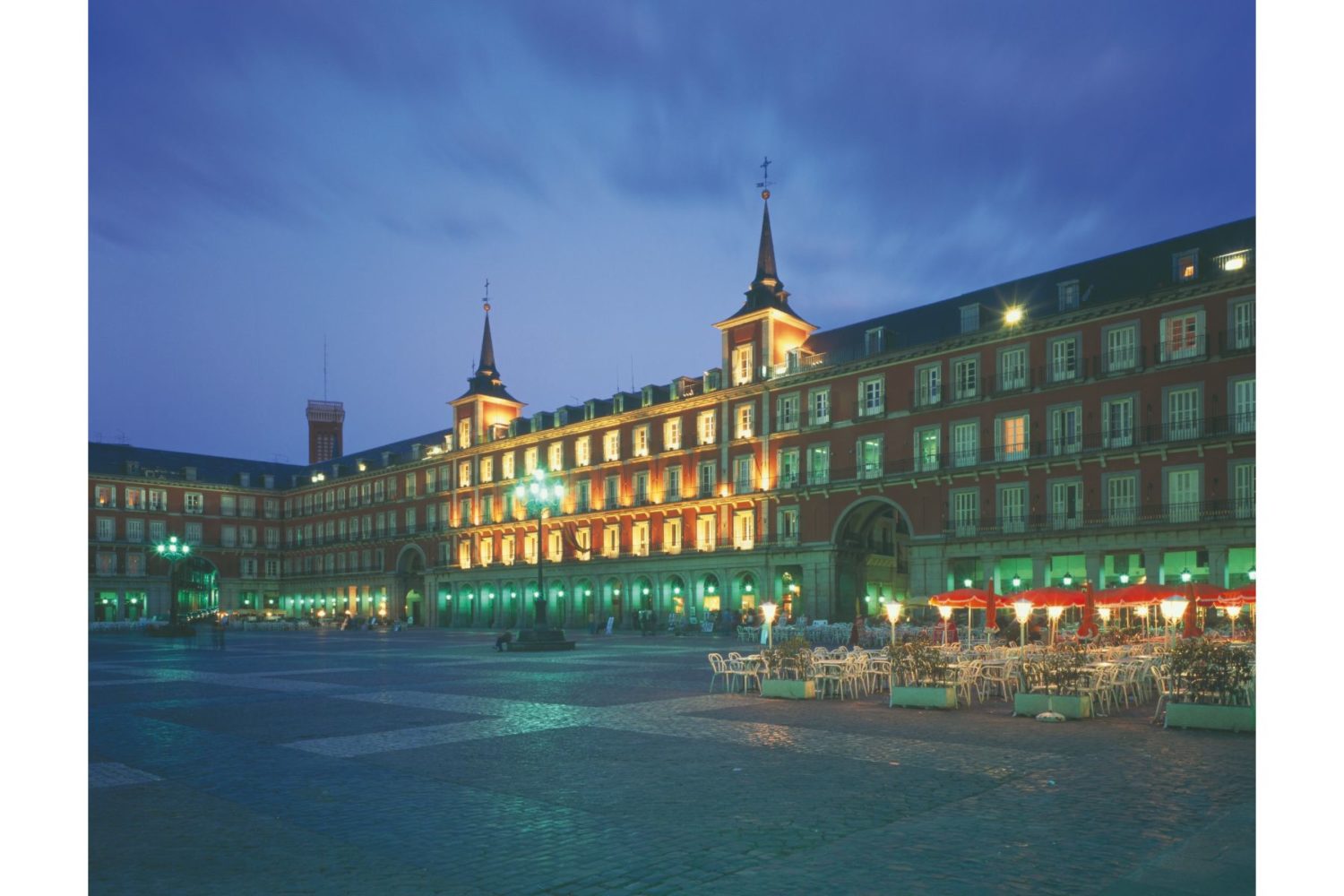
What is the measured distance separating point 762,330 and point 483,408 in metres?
25.3

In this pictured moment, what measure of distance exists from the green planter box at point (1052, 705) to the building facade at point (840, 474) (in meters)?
20.5

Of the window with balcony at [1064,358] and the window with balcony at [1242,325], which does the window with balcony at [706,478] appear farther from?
the window with balcony at [1242,325]

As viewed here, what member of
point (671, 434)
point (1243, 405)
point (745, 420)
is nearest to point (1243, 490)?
point (1243, 405)

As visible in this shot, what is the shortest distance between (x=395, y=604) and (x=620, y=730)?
66137 millimetres

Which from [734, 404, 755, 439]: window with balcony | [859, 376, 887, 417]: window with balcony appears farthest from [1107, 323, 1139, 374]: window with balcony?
[734, 404, 755, 439]: window with balcony

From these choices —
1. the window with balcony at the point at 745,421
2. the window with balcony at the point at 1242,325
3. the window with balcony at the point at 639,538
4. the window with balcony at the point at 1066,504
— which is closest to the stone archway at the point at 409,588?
the window with balcony at the point at 639,538

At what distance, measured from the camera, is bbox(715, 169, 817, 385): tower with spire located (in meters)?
53.5

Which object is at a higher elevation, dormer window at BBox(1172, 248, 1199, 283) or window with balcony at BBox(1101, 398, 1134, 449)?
dormer window at BBox(1172, 248, 1199, 283)

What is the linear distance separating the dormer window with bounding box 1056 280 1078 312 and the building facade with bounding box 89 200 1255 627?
0.32 ft

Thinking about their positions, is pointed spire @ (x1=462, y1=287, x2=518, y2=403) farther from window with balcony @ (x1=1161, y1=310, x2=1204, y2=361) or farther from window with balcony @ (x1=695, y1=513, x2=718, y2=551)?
window with balcony @ (x1=1161, y1=310, x2=1204, y2=361)

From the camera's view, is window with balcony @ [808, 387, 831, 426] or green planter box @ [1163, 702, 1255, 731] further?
window with balcony @ [808, 387, 831, 426]

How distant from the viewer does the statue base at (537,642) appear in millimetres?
32531

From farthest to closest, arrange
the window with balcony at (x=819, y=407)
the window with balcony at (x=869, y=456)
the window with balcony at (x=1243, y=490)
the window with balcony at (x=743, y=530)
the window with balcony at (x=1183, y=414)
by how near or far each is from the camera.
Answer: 1. the window with balcony at (x=743, y=530)
2. the window with balcony at (x=819, y=407)
3. the window with balcony at (x=869, y=456)
4. the window with balcony at (x=1183, y=414)
5. the window with balcony at (x=1243, y=490)
